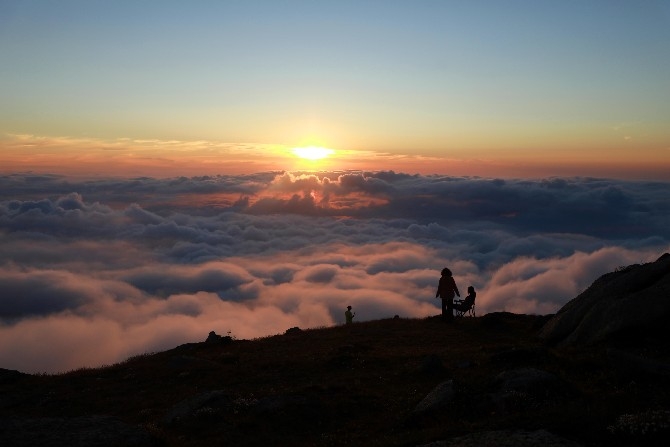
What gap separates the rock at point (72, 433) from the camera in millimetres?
12742

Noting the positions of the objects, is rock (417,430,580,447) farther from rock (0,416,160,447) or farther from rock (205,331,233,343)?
rock (205,331,233,343)

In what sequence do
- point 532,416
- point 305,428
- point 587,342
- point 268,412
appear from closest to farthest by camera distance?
point 532,416, point 305,428, point 268,412, point 587,342

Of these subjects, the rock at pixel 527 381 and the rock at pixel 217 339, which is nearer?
the rock at pixel 527 381

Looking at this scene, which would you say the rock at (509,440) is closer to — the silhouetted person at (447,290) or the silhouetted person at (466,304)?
the silhouetted person at (447,290)

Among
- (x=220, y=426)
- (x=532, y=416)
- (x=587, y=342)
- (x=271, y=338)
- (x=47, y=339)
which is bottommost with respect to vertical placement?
(x=47, y=339)

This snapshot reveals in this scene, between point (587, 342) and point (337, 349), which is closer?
point (587, 342)

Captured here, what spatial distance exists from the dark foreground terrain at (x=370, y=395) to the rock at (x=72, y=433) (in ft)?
0.16

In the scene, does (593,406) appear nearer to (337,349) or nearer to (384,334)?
(337,349)

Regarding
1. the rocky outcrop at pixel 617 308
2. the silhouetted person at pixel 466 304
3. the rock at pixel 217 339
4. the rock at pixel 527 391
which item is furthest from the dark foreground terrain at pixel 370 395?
the silhouetted person at pixel 466 304

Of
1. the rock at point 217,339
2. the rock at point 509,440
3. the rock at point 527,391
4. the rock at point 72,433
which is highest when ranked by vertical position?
the rock at point 509,440

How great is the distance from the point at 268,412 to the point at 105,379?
14.4 m

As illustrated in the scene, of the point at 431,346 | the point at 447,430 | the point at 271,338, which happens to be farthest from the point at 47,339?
the point at 447,430

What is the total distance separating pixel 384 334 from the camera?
111ft

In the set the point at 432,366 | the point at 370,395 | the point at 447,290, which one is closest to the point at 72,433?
the point at 370,395
